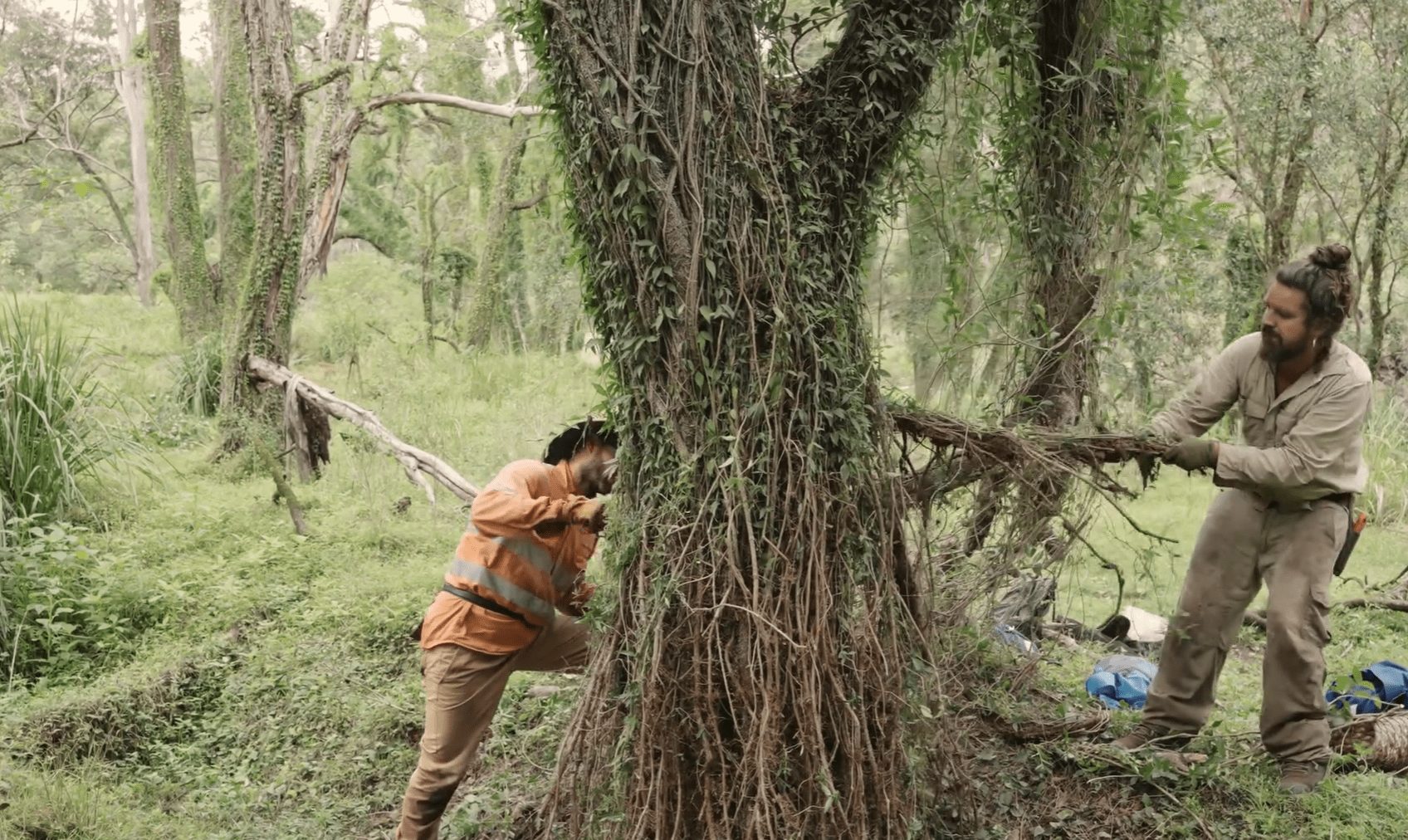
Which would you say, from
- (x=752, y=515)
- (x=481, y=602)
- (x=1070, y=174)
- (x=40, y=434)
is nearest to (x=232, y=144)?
(x=40, y=434)

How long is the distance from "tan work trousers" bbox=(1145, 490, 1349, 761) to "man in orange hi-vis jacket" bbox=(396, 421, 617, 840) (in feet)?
7.87

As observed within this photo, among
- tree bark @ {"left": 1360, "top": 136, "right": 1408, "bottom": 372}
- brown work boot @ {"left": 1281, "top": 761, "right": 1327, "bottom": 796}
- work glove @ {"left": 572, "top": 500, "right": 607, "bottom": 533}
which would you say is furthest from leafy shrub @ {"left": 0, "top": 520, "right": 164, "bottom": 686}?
tree bark @ {"left": 1360, "top": 136, "right": 1408, "bottom": 372}

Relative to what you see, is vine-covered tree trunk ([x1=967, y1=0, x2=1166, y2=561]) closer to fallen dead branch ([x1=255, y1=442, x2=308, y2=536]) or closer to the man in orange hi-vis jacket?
the man in orange hi-vis jacket

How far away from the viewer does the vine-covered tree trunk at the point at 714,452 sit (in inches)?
119

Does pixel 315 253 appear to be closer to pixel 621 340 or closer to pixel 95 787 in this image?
pixel 95 787

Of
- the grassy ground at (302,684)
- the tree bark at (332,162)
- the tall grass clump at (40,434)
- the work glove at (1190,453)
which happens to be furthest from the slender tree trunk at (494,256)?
the work glove at (1190,453)

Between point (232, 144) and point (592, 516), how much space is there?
35.0ft

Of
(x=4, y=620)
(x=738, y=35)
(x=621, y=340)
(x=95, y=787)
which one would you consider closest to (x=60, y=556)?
(x=4, y=620)

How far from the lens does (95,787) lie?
4363mm

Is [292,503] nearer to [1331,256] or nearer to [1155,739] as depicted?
[1155,739]

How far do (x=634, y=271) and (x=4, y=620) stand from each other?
4216 millimetres

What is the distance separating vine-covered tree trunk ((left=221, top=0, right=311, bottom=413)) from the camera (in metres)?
8.95

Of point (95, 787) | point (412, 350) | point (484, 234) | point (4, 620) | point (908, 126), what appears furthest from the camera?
point (484, 234)

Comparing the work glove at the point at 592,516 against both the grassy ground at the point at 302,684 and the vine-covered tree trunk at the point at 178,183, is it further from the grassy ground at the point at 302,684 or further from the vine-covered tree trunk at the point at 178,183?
the vine-covered tree trunk at the point at 178,183
